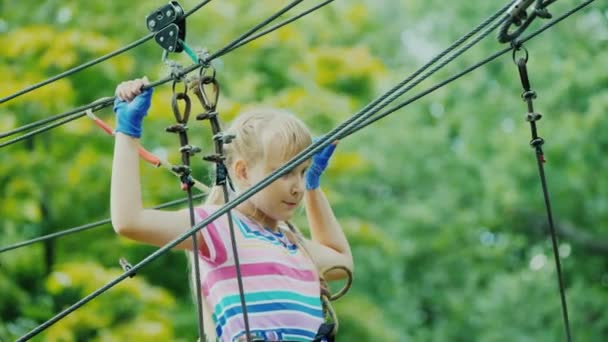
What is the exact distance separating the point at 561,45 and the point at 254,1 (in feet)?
10.4

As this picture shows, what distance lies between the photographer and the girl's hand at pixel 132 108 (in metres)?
2.89

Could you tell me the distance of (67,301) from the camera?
349 inches

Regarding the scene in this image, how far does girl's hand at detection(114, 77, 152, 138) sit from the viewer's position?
2891 mm

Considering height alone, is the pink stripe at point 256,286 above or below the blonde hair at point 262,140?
below

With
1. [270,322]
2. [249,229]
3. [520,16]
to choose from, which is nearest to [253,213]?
[249,229]

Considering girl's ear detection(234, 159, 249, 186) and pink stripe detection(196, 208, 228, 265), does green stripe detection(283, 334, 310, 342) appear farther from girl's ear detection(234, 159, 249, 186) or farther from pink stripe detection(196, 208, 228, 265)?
girl's ear detection(234, 159, 249, 186)

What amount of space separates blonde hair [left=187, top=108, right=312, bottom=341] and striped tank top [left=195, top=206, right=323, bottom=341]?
11cm

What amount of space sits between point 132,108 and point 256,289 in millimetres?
476

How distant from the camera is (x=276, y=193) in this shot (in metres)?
3.08

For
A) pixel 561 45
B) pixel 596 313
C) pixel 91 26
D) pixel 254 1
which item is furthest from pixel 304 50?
pixel 596 313

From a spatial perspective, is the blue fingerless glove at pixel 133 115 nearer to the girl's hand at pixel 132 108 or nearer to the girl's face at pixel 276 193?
the girl's hand at pixel 132 108

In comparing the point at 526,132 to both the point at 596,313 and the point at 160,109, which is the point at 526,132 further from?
the point at 160,109

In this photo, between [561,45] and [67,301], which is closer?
[67,301]

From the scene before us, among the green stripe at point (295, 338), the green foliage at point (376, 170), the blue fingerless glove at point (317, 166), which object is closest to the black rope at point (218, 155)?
the green stripe at point (295, 338)
